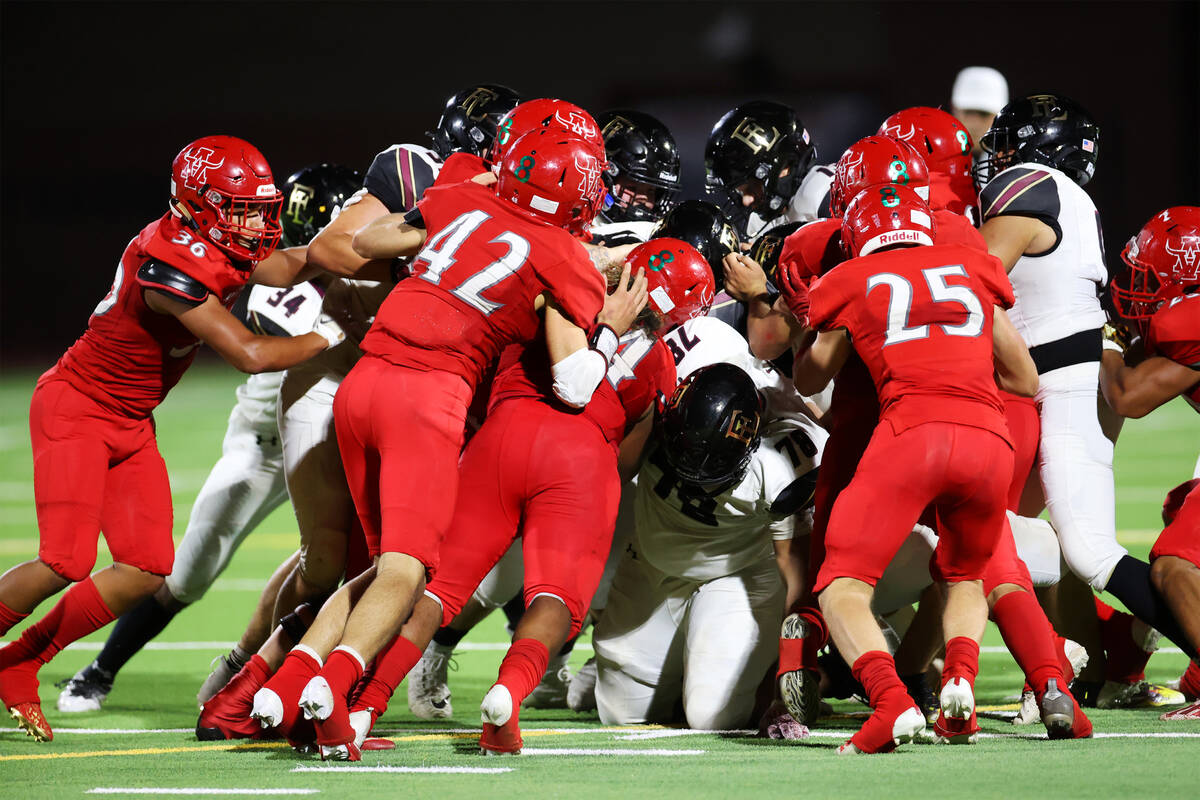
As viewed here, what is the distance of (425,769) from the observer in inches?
141

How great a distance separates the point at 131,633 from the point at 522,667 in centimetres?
233

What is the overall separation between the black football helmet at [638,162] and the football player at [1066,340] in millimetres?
1410

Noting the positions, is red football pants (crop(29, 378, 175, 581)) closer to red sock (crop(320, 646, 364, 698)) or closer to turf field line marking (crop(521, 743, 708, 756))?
red sock (crop(320, 646, 364, 698))

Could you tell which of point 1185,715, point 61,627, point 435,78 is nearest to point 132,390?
point 61,627

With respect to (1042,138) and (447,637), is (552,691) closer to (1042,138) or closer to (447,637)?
(447,637)

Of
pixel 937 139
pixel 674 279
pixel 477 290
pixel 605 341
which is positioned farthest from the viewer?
pixel 937 139

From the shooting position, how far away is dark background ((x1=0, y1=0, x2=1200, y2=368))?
17.7 metres

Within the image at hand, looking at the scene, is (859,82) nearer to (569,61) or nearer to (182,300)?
(569,61)

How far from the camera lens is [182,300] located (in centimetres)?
433

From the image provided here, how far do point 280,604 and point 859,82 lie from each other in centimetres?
1484

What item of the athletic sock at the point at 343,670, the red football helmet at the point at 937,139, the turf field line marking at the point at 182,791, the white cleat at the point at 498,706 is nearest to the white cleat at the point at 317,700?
the athletic sock at the point at 343,670

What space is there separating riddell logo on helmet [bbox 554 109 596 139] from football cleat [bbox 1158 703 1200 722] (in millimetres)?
2556

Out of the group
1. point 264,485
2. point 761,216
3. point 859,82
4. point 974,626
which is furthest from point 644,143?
point 859,82

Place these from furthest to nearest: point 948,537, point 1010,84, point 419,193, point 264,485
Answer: point 1010,84 < point 264,485 < point 419,193 < point 948,537
